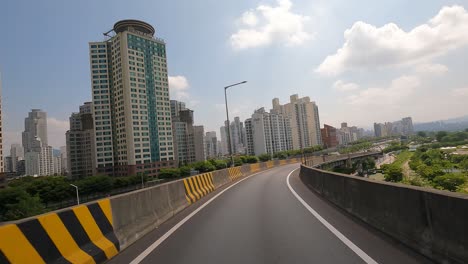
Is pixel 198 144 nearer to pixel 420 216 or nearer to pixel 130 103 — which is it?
pixel 130 103

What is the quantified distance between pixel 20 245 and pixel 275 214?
6529mm

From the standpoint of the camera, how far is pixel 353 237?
6.11 meters

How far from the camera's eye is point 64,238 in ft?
15.4

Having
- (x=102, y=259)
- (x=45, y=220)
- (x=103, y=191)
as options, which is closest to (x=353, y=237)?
(x=102, y=259)

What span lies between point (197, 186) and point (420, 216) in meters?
11.3

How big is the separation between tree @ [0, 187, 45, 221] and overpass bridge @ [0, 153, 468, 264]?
59010 mm

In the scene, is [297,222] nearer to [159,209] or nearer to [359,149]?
[159,209]

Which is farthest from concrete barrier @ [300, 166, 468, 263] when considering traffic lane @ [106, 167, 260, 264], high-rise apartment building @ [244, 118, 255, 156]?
high-rise apartment building @ [244, 118, 255, 156]

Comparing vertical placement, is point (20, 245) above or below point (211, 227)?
above

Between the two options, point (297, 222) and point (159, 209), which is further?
point (159, 209)

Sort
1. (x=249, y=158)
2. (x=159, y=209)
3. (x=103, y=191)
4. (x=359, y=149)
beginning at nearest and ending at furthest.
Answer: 1. (x=159, y=209)
2. (x=103, y=191)
3. (x=249, y=158)
4. (x=359, y=149)

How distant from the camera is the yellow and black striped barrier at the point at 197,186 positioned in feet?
43.0

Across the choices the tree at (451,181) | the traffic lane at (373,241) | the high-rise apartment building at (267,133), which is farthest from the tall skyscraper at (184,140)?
the traffic lane at (373,241)

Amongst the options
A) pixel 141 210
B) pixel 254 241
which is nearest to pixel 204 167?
pixel 141 210
